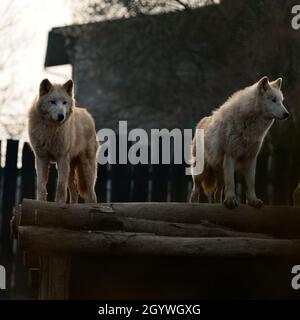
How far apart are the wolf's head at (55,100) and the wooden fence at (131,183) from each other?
8.98 feet

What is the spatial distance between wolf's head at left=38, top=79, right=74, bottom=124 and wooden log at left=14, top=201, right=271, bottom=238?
3.55 ft

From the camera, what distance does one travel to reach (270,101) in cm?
688

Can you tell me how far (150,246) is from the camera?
5836 millimetres

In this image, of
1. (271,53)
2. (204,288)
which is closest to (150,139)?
(271,53)

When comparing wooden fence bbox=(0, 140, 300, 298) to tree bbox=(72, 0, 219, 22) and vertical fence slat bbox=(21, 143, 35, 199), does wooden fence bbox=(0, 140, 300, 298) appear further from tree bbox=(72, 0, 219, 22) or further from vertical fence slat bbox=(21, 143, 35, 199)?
tree bbox=(72, 0, 219, 22)

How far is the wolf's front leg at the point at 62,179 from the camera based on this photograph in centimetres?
690

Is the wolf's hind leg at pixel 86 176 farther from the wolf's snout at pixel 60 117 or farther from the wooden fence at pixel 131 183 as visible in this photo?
the wooden fence at pixel 131 183

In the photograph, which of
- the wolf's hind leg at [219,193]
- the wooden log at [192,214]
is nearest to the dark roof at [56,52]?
the wolf's hind leg at [219,193]

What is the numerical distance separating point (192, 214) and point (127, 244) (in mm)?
696

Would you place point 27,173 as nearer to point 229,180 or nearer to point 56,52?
point 229,180

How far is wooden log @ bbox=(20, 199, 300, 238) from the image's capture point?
5.84 meters

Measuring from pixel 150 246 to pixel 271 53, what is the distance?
1104 centimetres
